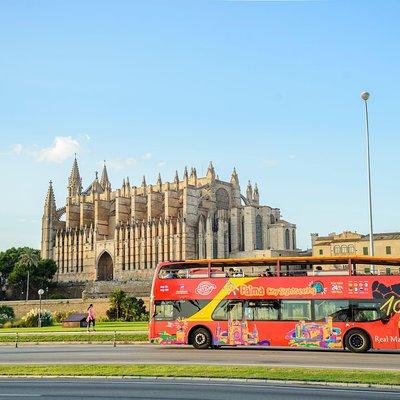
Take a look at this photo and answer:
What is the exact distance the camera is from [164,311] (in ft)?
78.7

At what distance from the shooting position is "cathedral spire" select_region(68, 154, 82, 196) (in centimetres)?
11194

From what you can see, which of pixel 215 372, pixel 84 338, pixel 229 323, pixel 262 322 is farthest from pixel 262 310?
pixel 84 338

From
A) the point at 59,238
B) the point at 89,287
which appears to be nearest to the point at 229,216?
the point at 89,287

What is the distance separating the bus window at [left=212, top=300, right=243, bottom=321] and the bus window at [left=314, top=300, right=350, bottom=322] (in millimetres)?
3012

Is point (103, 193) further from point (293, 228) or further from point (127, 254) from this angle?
point (293, 228)

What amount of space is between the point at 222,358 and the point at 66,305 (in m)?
52.6

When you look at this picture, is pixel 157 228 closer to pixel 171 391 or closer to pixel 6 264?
pixel 6 264

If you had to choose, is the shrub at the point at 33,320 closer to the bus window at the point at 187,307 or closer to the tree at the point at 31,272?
the bus window at the point at 187,307

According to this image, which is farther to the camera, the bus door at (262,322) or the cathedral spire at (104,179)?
the cathedral spire at (104,179)

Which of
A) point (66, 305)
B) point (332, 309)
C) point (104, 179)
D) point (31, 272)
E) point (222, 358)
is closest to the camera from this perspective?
point (222, 358)

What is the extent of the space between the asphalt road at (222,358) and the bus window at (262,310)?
1338 millimetres

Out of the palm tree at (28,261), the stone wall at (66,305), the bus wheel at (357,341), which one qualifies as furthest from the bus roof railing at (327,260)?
the palm tree at (28,261)

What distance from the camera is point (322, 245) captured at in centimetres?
8038

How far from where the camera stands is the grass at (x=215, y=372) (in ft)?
46.6
